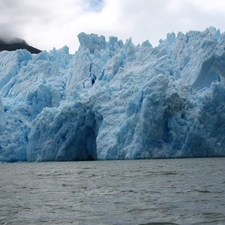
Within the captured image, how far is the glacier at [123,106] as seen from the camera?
26109 mm

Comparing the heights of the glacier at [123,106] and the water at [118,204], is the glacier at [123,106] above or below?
above

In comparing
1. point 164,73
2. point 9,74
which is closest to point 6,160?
point 9,74

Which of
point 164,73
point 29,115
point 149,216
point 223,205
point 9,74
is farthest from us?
point 9,74

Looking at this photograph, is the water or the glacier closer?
the water

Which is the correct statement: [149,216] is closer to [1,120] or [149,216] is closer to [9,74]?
[1,120]

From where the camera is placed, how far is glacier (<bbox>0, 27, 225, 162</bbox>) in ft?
85.7

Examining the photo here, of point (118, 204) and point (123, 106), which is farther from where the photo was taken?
point (123, 106)

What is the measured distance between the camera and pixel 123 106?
1098 inches

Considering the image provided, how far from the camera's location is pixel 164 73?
1133 inches

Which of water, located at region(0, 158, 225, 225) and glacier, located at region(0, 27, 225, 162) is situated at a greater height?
glacier, located at region(0, 27, 225, 162)

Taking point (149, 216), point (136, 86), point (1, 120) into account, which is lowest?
point (149, 216)

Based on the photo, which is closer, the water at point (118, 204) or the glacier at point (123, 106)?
the water at point (118, 204)

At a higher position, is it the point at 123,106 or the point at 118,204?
the point at 123,106

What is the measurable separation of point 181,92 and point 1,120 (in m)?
12.8
